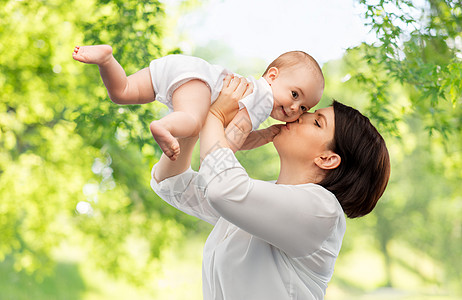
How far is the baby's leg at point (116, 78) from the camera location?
122 centimetres

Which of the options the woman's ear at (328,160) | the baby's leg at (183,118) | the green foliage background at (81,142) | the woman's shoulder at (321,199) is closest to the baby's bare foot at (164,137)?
the baby's leg at (183,118)

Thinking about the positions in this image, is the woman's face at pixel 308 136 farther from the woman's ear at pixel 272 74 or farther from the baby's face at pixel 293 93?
the woman's ear at pixel 272 74

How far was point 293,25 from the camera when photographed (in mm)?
7828

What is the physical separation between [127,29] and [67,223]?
138 inches

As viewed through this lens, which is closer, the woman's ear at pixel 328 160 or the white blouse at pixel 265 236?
the white blouse at pixel 265 236

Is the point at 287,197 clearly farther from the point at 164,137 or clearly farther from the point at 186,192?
the point at 186,192

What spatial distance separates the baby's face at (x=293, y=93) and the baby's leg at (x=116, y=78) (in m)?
0.35

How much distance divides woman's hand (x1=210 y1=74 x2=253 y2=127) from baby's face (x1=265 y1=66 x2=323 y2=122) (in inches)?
3.8

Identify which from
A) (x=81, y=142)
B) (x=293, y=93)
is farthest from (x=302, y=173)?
(x=81, y=142)

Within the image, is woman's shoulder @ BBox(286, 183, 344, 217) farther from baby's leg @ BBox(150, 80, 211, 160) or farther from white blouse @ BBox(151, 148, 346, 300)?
baby's leg @ BBox(150, 80, 211, 160)

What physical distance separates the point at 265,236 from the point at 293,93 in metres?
0.43

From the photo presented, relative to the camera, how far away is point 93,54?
3.98 feet

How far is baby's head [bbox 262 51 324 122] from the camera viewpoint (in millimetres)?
1377

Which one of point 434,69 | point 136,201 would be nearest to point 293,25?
point 136,201
